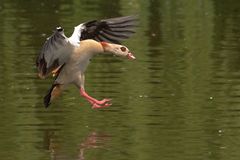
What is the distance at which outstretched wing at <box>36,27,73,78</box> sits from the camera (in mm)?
A: 15352

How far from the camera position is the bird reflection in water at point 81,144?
1492cm

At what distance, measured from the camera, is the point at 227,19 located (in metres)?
34.0

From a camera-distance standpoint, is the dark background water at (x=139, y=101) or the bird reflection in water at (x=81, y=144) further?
the dark background water at (x=139, y=101)

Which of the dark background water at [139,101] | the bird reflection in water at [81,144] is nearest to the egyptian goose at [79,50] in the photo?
the bird reflection in water at [81,144]

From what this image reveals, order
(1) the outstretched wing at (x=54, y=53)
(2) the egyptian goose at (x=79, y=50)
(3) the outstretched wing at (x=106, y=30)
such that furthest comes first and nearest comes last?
(3) the outstretched wing at (x=106, y=30) < (2) the egyptian goose at (x=79, y=50) < (1) the outstretched wing at (x=54, y=53)

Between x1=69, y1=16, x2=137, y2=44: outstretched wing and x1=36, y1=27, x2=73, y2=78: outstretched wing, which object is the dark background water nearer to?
x1=36, y1=27, x2=73, y2=78: outstretched wing

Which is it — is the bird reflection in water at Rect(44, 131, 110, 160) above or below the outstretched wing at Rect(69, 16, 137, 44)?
below

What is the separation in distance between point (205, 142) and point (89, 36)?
10.2 feet

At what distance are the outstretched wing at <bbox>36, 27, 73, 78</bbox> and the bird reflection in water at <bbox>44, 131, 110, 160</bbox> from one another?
929 mm

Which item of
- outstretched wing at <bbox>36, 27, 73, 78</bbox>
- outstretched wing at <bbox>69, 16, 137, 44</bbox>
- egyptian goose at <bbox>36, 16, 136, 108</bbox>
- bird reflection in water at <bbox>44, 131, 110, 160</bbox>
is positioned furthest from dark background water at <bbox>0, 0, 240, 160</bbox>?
outstretched wing at <bbox>69, 16, 137, 44</bbox>

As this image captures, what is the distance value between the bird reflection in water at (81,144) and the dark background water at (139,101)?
0.01m

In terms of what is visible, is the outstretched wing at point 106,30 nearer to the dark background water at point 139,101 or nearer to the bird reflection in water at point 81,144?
the dark background water at point 139,101

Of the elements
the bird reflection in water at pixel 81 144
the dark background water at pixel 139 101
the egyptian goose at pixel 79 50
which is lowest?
the dark background water at pixel 139 101

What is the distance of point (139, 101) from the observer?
19.0 meters
